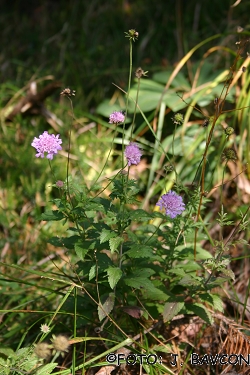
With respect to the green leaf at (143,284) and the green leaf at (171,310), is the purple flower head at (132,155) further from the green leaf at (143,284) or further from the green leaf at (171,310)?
the green leaf at (171,310)

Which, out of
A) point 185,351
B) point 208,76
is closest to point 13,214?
point 185,351

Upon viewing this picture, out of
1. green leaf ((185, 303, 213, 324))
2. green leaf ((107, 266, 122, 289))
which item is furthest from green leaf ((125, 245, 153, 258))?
green leaf ((185, 303, 213, 324))

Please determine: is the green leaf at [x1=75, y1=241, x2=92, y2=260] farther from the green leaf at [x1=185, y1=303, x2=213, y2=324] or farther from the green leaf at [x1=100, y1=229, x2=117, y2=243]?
the green leaf at [x1=185, y1=303, x2=213, y2=324]

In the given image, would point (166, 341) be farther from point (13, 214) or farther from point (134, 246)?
point (13, 214)

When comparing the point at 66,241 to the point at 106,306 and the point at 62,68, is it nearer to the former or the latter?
the point at 106,306

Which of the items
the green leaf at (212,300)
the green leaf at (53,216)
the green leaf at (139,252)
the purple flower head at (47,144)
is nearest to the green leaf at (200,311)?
the green leaf at (212,300)

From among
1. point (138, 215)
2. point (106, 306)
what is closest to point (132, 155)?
point (138, 215)
